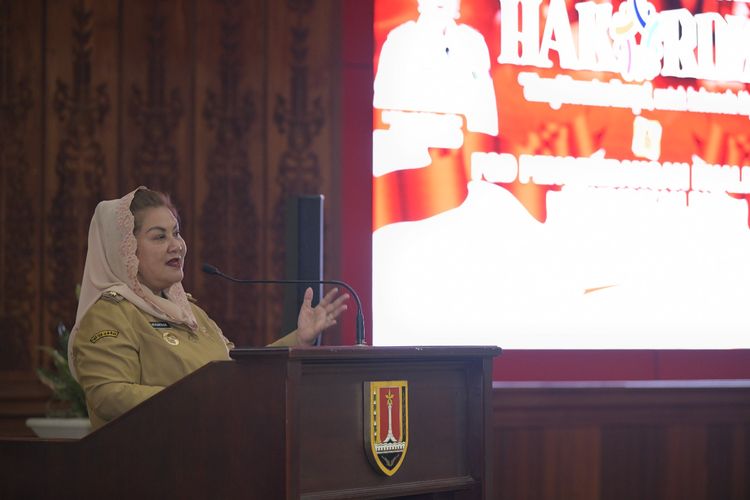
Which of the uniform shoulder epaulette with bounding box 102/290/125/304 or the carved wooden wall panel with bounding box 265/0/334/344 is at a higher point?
the carved wooden wall panel with bounding box 265/0/334/344

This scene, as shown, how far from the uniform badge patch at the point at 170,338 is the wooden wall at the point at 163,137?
201cm

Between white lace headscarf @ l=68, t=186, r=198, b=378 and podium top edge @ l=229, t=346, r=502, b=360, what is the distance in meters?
0.63

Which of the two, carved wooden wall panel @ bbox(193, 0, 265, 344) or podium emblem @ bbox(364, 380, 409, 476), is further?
carved wooden wall panel @ bbox(193, 0, 265, 344)

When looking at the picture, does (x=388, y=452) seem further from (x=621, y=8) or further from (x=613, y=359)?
(x=621, y=8)

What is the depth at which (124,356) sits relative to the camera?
7.45 ft

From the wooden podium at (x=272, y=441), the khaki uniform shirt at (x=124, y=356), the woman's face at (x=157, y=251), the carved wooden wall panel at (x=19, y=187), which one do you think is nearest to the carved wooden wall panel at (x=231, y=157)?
the carved wooden wall panel at (x=19, y=187)

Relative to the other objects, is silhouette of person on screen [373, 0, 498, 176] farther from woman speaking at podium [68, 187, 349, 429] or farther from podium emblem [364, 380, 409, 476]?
podium emblem [364, 380, 409, 476]

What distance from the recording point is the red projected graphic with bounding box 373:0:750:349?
4.62 metres

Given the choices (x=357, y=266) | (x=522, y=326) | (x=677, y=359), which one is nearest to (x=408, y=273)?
(x=357, y=266)

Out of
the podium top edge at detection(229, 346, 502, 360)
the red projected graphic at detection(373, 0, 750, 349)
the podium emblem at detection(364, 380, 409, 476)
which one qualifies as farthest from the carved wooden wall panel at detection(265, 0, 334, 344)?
the podium emblem at detection(364, 380, 409, 476)

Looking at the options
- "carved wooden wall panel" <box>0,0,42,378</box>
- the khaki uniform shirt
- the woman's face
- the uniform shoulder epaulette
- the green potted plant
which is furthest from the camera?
"carved wooden wall panel" <box>0,0,42,378</box>

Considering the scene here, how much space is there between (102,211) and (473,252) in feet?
8.07

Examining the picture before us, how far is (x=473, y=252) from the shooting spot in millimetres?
4680

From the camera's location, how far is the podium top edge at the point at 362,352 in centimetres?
184
